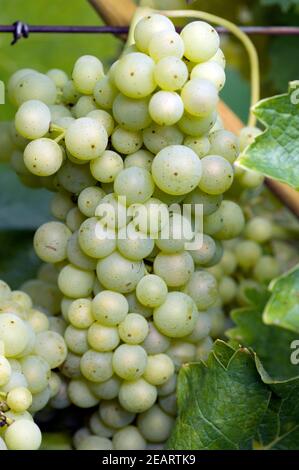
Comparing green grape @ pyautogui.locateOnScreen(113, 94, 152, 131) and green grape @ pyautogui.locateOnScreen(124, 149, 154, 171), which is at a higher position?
green grape @ pyautogui.locateOnScreen(113, 94, 152, 131)

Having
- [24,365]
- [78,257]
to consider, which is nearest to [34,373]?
[24,365]

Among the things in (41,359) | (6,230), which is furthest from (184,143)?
(6,230)

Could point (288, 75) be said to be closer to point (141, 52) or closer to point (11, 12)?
point (11, 12)

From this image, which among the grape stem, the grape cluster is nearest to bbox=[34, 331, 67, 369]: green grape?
the grape cluster

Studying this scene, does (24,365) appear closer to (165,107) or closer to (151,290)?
(151,290)

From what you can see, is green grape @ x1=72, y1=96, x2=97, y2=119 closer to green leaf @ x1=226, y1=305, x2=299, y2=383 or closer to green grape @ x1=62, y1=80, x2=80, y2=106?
green grape @ x1=62, y1=80, x2=80, y2=106
